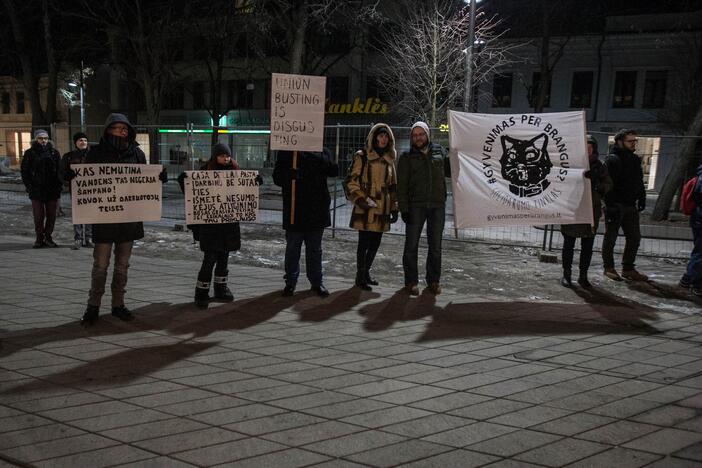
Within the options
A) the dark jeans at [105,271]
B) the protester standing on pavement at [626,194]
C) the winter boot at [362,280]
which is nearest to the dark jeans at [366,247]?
→ the winter boot at [362,280]

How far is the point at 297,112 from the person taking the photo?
671 centimetres

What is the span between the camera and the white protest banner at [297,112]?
658 cm

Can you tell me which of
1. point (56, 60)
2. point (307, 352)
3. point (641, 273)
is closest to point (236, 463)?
point (307, 352)

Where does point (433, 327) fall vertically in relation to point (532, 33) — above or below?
below

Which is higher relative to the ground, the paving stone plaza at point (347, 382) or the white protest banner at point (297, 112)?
the white protest banner at point (297, 112)

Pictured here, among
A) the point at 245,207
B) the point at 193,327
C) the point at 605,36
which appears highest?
the point at 605,36

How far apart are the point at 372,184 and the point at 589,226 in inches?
110

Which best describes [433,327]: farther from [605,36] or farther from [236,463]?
[605,36]

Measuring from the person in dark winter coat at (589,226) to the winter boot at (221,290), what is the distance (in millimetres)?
4259

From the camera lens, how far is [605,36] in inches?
1228

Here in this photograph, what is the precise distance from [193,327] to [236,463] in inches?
104

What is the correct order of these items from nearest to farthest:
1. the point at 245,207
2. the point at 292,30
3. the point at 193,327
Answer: the point at 193,327, the point at 245,207, the point at 292,30

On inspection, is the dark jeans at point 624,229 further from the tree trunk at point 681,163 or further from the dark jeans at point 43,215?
the dark jeans at point 43,215

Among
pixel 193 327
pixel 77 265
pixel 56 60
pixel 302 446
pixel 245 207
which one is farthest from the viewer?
pixel 56 60
